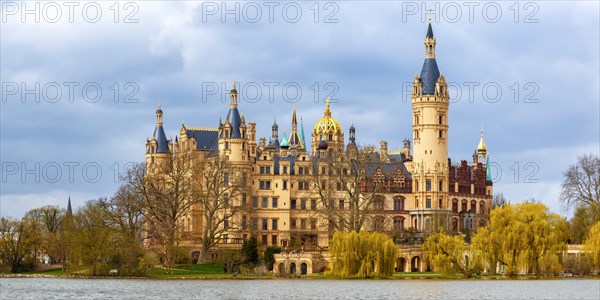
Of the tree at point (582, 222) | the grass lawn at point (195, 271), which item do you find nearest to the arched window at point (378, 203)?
the grass lawn at point (195, 271)

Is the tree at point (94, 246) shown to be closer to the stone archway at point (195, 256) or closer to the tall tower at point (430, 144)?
the stone archway at point (195, 256)

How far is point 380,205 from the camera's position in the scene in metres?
137

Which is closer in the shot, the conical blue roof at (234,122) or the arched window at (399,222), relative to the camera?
the conical blue roof at (234,122)

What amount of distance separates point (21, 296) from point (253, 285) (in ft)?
62.0

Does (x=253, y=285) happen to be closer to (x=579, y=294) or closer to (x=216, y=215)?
(x=579, y=294)

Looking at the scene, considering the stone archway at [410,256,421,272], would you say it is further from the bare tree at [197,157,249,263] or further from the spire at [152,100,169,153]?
the spire at [152,100,169,153]

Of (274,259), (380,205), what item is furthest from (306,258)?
(380,205)

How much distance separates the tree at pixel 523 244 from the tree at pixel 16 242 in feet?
127

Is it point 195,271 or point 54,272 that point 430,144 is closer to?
point 195,271

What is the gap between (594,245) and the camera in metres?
98.0

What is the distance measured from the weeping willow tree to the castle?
32323 mm

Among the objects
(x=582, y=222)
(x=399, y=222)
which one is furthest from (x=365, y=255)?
(x=399, y=222)

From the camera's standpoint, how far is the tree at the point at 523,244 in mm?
98438

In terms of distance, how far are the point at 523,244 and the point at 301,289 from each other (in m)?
19.8
